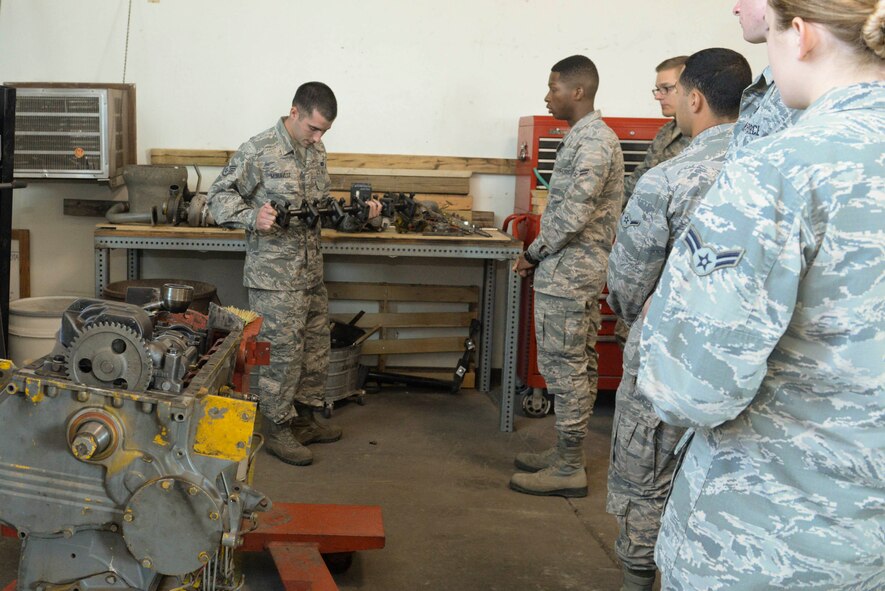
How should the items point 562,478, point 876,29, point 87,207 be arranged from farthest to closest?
point 87,207
point 562,478
point 876,29

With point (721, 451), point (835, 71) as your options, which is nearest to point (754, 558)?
point (721, 451)

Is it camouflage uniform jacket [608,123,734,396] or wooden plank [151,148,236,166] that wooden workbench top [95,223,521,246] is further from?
camouflage uniform jacket [608,123,734,396]

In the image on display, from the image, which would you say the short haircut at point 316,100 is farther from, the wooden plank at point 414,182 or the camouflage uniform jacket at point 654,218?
the camouflage uniform jacket at point 654,218

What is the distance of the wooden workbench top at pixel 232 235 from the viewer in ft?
14.6

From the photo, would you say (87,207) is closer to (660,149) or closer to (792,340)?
(660,149)

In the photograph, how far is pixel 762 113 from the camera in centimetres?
204

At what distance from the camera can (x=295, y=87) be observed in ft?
17.2

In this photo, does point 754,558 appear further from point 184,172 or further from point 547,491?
point 184,172

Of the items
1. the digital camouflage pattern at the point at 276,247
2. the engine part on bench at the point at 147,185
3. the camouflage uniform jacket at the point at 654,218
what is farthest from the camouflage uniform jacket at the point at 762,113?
the engine part on bench at the point at 147,185

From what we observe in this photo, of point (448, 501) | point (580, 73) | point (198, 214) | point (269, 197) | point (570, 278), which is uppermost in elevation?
point (580, 73)

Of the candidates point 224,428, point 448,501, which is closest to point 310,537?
point 448,501

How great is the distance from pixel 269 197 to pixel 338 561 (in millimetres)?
1768

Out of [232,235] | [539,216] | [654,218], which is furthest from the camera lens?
[539,216]

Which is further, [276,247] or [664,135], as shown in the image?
[664,135]
